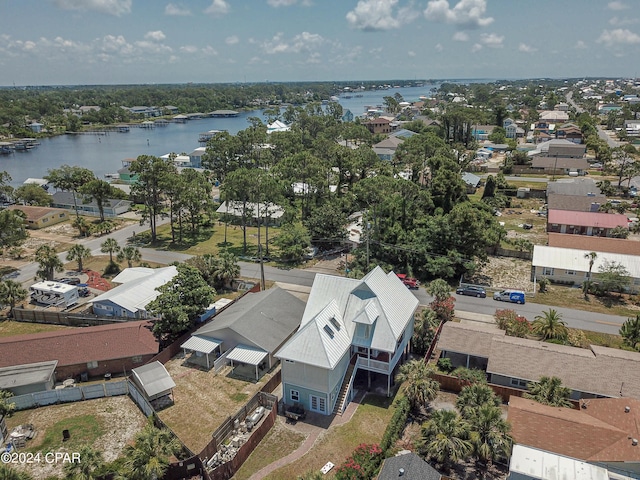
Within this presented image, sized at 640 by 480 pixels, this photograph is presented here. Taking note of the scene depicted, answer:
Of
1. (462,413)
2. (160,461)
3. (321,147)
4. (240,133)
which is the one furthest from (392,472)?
(240,133)

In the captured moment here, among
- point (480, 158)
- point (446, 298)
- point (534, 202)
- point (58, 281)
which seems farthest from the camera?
point (480, 158)

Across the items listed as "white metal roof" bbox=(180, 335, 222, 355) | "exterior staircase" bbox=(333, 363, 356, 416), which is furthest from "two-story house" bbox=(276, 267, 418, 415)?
"white metal roof" bbox=(180, 335, 222, 355)

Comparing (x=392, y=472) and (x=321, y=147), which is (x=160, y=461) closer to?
(x=392, y=472)

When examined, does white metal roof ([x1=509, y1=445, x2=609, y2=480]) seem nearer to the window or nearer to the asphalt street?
the window

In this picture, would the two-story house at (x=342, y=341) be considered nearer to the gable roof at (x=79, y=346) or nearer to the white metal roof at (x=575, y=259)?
the gable roof at (x=79, y=346)

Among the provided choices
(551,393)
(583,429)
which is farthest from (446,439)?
(551,393)

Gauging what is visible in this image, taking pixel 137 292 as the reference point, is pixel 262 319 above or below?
above

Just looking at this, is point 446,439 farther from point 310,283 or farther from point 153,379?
point 310,283
